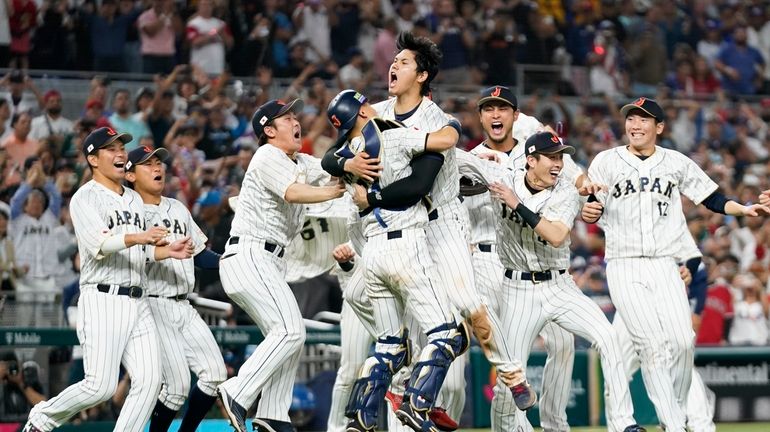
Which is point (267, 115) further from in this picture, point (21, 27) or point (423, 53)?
point (21, 27)

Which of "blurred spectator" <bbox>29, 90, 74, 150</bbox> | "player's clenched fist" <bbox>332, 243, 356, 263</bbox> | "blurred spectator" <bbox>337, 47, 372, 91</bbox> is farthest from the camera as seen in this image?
"blurred spectator" <bbox>337, 47, 372, 91</bbox>

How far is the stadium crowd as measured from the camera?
44.8 ft

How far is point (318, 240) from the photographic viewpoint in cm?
1038

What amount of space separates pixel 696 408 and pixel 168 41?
339 inches

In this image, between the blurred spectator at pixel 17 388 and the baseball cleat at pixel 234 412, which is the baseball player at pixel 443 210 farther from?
the blurred spectator at pixel 17 388

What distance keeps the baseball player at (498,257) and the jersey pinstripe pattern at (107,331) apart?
7.72 ft

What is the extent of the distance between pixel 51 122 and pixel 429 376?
8.03 meters

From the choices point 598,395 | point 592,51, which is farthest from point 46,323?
point 592,51

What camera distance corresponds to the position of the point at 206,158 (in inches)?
596

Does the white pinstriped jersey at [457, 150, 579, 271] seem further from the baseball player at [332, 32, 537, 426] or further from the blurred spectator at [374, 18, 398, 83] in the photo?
the blurred spectator at [374, 18, 398, 83]

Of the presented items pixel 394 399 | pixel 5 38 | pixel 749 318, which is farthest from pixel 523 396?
pixel 5 38

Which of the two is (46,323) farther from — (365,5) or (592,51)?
(592,51)

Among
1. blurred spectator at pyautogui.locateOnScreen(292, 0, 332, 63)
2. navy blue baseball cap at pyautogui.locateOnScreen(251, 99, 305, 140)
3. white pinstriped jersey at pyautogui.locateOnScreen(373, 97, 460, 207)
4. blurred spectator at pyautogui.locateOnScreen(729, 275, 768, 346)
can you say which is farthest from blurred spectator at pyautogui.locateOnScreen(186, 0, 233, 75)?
white pinstriped jersey at pyautogui.locateOnScreen(373, 97, 460, 207)

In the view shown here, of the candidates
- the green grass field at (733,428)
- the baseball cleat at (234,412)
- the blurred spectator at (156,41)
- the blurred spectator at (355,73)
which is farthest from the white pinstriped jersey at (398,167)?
the blurred spectator at (355,73)
